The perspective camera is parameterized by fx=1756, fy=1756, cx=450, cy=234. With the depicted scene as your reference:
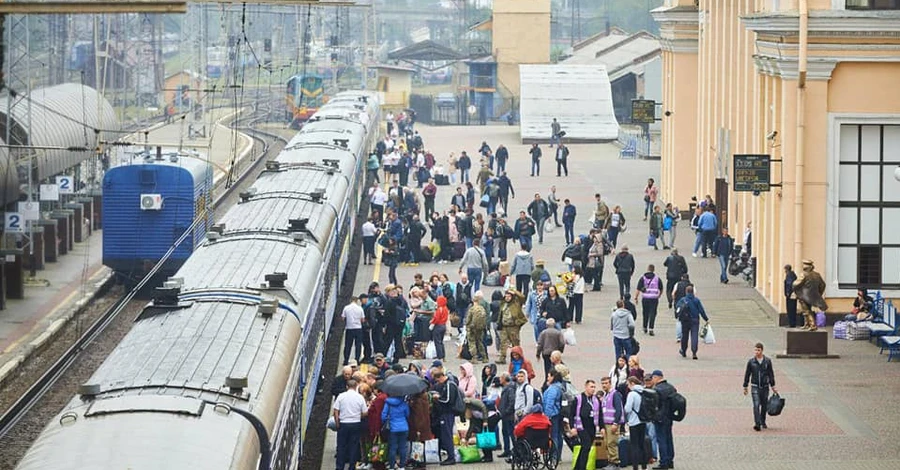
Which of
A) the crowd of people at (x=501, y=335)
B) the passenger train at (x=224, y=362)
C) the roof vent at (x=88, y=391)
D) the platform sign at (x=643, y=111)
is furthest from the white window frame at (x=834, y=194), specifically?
the platform sign at (x=643, y=111)

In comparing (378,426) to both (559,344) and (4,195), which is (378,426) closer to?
(559,344)

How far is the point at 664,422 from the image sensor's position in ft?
63.8

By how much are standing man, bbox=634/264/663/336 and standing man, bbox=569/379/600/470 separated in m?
8.80

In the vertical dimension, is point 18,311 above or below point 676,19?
below

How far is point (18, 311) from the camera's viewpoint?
3262 cm

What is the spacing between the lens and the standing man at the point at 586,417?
19.4 m

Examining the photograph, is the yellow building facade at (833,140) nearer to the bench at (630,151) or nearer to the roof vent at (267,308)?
the roof vent at (267,308)

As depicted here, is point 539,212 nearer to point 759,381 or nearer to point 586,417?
point 759,381

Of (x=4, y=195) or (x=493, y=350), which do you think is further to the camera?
(x=4, y=195)

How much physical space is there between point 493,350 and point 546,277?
2395 mm

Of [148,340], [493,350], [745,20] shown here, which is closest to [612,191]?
[745,20]

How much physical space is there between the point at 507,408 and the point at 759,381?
3532mm

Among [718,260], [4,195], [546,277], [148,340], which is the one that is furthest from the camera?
[718,260]

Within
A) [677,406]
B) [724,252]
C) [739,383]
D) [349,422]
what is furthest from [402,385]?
[724,252]
